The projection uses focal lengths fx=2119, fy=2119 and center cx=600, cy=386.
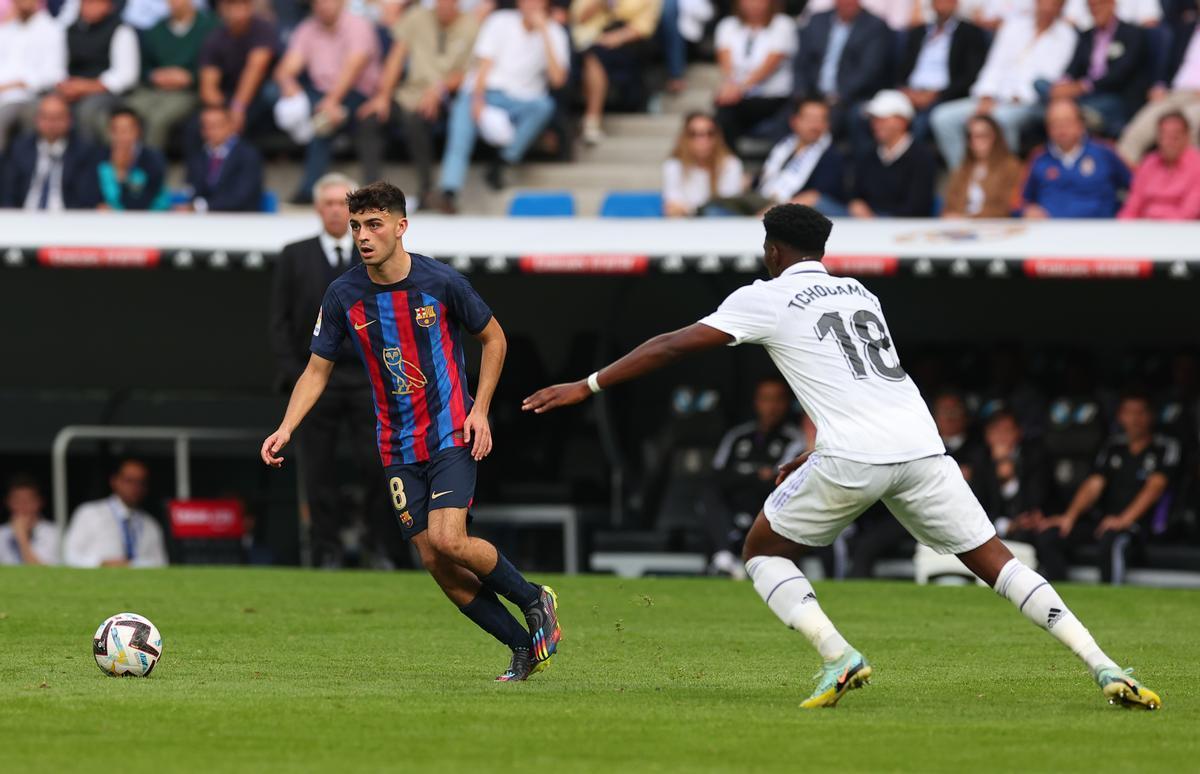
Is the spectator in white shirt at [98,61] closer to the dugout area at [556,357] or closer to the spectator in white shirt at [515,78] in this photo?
the dugout area at [556,357]

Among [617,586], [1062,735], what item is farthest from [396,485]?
[617,586]

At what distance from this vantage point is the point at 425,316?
7598 mm

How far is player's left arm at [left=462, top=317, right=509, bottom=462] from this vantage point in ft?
24.8

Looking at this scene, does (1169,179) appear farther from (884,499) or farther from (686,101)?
(884,499)

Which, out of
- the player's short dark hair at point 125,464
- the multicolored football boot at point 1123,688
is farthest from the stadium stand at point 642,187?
the multicolored football boot at point 1123,688

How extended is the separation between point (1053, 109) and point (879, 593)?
4476mm

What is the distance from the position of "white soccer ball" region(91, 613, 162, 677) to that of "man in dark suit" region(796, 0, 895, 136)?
9606 mm

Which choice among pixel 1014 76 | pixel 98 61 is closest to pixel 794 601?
pixel 1014 76

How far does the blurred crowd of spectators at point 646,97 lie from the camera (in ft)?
49.2

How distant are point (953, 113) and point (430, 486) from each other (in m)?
9.14

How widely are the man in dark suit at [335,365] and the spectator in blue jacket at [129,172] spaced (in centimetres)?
380

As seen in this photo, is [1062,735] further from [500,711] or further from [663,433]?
[663,433]

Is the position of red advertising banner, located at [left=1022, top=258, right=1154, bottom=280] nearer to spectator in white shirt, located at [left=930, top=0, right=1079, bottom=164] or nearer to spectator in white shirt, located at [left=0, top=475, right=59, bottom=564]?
spectator in white shirt, located at [left=930, top=0, right=1079, bottom=164]

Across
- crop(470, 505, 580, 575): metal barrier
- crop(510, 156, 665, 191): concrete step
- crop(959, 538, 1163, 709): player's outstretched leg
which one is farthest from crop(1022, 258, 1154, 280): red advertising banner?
crop(959, 538, 1163, 709): player's outstretched leg
